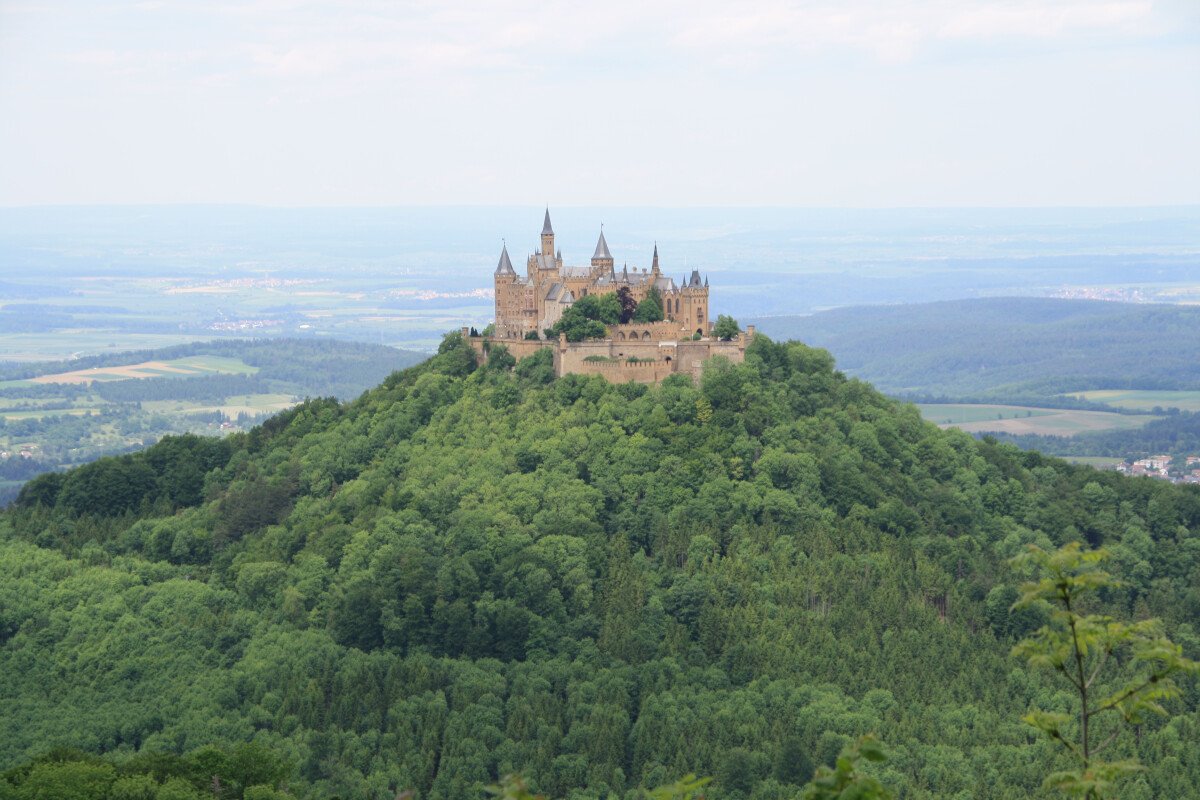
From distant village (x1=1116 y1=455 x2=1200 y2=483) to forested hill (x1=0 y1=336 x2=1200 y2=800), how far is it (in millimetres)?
71478

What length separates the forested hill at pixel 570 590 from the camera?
75.8m

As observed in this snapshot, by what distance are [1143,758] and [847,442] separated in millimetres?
29347

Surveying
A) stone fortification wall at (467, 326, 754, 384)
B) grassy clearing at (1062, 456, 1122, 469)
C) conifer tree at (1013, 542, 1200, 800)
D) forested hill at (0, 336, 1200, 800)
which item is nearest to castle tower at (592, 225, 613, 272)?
stone fortification wall at (467, 326, 754, 384)

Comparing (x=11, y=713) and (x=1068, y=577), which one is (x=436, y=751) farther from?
(x=1068, y=577)

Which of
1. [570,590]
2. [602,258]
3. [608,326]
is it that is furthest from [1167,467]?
[570,590]

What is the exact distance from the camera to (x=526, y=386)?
103 metres

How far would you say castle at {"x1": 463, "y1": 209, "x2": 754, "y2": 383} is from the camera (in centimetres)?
10212

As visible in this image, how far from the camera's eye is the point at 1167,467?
185 metres

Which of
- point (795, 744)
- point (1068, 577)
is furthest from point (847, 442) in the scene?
point (1068, 577)

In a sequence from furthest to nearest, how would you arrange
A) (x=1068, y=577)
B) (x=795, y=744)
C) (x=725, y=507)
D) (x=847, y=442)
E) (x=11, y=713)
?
(x=847, y=442) → (x=725, y=507) → (x=11, y=713) → (x=795, y=744) → (x=1068, y=577)

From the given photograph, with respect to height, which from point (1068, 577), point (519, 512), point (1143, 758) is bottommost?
point (1143, 758)

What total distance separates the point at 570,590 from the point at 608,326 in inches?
772

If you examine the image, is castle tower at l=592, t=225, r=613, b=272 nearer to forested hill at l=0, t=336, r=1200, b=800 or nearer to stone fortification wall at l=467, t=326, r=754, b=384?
stone fortification wall at l=467, t=326, r=754, b=384

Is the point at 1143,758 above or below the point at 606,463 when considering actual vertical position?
below
